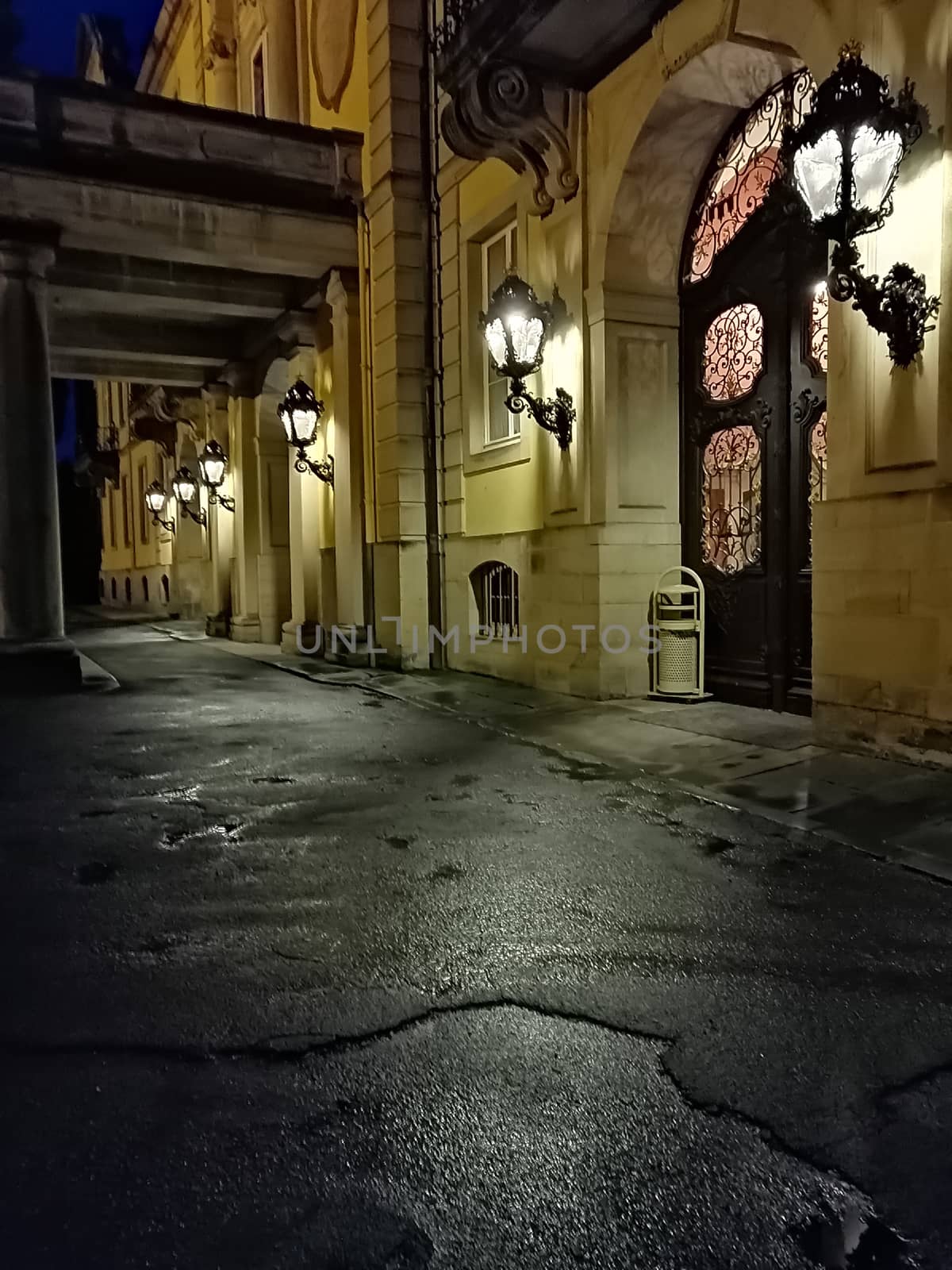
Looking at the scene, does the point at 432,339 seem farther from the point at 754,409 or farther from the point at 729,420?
the point at 754,409

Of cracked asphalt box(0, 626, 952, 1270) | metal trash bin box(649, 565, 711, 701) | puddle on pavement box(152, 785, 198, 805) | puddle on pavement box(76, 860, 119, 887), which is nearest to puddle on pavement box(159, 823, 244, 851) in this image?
cracked asphalt box(0, 626, 952, 1270)

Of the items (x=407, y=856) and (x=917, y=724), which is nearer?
(x=407, y=856)

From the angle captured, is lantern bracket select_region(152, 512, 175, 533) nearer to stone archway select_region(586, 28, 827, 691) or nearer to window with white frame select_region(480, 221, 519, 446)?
window with white frame select_region(480, 221, 519, 446)

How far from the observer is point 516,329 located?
28.6 feet

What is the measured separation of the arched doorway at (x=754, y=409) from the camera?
764cm

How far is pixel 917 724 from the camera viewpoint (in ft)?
18.7

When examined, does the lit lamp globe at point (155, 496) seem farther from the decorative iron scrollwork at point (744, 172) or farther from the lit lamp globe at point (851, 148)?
the lit lamp globe at point (851, 148)

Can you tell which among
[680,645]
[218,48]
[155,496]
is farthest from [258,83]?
[680,645]

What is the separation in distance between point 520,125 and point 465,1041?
8726mm

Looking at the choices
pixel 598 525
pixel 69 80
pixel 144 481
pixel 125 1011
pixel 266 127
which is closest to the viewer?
pixel 125 1011

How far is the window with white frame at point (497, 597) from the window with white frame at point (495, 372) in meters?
1.64

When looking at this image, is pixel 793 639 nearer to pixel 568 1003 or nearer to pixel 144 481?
pixel 568 1003

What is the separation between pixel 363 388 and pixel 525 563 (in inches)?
186

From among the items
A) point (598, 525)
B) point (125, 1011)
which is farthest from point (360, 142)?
point (125, 1011)
